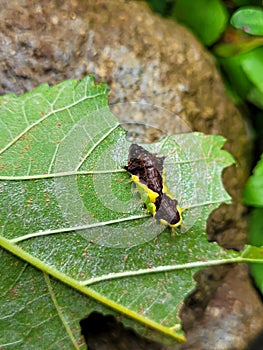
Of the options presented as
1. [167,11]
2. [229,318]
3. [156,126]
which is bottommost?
[229,318]

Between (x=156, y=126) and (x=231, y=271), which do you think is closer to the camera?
(x=156, y=126)

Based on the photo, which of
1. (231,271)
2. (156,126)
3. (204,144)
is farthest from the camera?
(231,271)

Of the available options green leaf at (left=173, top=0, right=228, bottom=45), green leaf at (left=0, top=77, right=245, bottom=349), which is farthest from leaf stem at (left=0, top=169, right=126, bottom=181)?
green leaf at (left=173, top=0, right=228, bottom=45)

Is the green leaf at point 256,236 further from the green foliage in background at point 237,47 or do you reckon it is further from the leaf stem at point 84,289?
the leaf stem at point 84,289

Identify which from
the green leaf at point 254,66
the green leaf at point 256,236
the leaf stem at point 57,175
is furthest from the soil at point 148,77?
the leaf stem at point 57,175

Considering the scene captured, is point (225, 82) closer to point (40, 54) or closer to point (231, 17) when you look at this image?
point (231, 17)

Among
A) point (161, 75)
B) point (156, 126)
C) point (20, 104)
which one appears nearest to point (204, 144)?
point (156, 126)

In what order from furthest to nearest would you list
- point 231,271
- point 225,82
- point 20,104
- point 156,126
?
point 225,82, point 231,271, point 156,126, point 20,104

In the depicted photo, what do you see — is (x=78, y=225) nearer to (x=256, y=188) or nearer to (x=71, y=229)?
(x=71, y=229)

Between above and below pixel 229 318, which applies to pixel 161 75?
above
